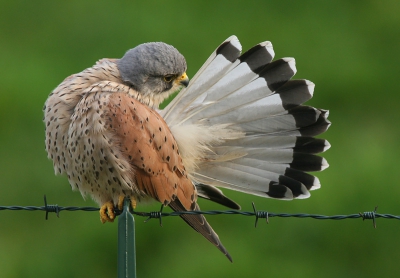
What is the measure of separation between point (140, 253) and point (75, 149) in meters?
2.49

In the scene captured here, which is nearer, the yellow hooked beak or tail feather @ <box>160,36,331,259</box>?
tail feather @ <box>160,36,331,259</box>

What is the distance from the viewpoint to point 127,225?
3986mm

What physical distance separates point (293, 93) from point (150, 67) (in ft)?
2.95

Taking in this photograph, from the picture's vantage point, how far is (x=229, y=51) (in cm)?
529

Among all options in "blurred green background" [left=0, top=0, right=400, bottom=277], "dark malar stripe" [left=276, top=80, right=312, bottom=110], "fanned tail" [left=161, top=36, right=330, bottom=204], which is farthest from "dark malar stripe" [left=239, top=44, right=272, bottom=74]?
"blurred green background" [left=0, top=0, right=400, bottom=277]

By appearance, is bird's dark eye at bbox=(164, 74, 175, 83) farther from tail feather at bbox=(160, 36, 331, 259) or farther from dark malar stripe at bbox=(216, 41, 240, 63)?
dark malar stripe at bbox=(216, 41, 240, 63)

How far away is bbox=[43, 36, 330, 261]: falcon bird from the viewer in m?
4.80

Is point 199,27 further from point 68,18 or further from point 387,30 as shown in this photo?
point 387,30

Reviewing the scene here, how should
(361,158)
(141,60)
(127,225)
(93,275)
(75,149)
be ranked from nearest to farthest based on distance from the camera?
1. (127,225)
2. (75,149)
3. (141,60)
4. (93,275)
5. (361,158)

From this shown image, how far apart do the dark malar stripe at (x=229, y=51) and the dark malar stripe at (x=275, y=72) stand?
0.65 ft

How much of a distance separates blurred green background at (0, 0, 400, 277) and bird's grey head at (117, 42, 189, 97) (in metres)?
1.93

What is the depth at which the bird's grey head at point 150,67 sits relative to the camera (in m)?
5.22

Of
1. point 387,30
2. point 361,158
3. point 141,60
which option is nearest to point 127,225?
point 141,60

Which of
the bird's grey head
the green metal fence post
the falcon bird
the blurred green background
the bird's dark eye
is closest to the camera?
the green metal fence post
